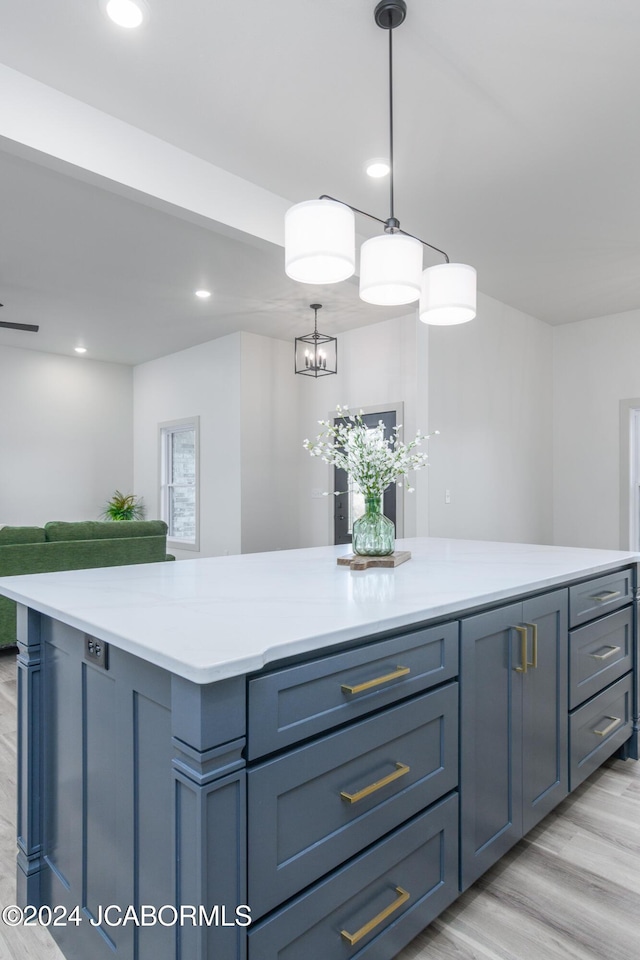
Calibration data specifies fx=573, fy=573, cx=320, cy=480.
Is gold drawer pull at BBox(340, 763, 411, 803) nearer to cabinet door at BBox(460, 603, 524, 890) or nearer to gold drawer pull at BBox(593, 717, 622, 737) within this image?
cabinet door at BBox(460, 603, 524, 890)

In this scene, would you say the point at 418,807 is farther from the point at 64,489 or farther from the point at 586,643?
the point at 64,489

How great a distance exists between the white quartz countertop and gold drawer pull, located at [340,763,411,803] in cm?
34

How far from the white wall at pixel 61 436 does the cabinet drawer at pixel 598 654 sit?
662cm

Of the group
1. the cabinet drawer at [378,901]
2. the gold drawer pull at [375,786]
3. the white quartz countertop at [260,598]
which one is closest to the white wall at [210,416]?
the white quartz countertop at [260,598]

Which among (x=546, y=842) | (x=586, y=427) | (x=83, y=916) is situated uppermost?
(x=586, y=427)

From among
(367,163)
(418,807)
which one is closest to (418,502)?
(367,163)

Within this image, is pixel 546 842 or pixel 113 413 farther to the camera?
pixel 113 413

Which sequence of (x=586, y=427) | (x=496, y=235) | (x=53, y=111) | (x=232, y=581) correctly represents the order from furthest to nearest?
1. (x=586, y=427)
2. (x=496, y=235)
3. (x=53, y=111)
4. (x=232, y=581)

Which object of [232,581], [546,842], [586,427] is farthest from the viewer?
[586,427]

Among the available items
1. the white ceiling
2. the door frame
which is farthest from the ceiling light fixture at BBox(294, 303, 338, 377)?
the white ceiling

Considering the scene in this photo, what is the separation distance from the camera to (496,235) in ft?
12.6

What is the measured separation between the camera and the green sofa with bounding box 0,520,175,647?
404cm

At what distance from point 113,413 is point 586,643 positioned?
23.1ft

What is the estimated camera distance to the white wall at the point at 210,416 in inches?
250
